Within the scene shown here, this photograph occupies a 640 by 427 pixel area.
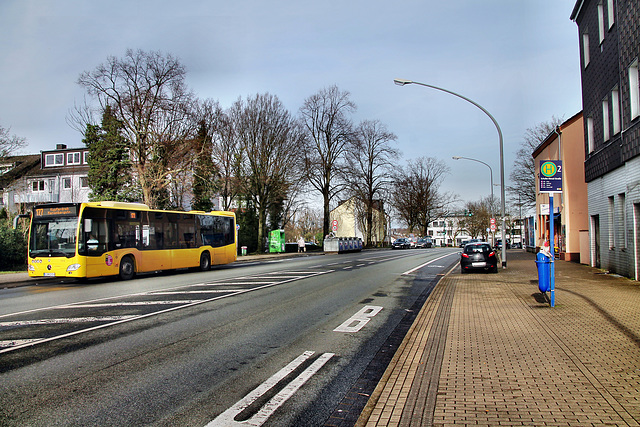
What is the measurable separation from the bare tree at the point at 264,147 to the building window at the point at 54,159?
107ft

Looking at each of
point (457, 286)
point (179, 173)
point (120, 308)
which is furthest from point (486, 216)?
point (120, 308)

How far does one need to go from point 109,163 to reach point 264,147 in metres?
12.5

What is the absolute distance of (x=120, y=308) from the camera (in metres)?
10.4

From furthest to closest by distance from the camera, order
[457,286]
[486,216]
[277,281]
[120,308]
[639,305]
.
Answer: [486,216], [277,281], [457,286], [120,308], [639,305]

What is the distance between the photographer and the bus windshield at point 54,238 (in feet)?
53.6

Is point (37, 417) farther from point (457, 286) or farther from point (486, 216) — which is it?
point (486, 216)

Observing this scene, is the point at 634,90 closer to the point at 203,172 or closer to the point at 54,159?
the point at 203,172

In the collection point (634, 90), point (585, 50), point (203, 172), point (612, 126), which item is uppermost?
point (585, 50)

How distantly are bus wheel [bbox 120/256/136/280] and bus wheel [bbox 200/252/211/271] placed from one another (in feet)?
14.9

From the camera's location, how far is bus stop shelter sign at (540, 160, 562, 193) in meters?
10.5

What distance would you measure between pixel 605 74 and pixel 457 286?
10202 millimetres

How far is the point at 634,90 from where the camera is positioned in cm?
1482

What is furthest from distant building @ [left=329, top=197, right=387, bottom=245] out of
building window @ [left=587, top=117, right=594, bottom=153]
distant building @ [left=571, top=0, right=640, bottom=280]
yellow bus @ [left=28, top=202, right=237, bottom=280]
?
distant building @ [left=571, top=0, right=640, bottom=280]

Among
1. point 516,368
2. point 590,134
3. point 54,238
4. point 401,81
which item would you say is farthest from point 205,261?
point 516,368
